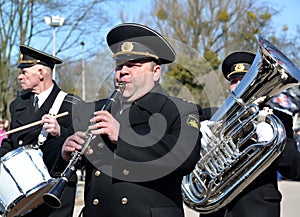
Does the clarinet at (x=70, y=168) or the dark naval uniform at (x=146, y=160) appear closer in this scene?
the clarinet at (x=70, y=168)

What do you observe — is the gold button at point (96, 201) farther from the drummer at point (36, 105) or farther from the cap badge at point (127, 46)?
the drummer at point (36, 105)

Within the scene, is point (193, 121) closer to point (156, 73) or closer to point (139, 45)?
point (156, 73)

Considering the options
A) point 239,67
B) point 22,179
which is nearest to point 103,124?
point 22,179

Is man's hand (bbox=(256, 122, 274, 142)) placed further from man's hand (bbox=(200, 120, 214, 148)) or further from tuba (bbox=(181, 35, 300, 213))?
man's hand (bbox=(200, 120, 214, 148))

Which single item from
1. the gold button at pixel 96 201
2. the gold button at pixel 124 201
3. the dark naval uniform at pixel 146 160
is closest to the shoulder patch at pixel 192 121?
the dark naval uniform at pixel 146 160

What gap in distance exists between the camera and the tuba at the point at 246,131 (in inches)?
153

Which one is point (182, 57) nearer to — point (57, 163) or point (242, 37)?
point (57, 163)

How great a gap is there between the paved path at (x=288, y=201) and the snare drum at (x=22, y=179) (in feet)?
13.4

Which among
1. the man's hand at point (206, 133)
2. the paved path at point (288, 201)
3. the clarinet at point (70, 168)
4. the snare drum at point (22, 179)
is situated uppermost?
the clarinet at point (70, 168)

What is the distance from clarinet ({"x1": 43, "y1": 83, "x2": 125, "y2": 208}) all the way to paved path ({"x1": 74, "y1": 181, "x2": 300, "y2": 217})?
4955 mm

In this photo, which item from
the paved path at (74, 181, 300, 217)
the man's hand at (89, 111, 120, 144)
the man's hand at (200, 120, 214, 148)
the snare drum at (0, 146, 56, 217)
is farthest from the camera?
→ the paved path at (74, 181, 300, 217)

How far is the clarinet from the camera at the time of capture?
2.60 meters

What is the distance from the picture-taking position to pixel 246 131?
13.1 feet

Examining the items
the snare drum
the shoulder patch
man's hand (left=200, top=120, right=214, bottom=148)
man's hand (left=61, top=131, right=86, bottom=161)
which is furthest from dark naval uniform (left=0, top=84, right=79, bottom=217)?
the shoulder patch
